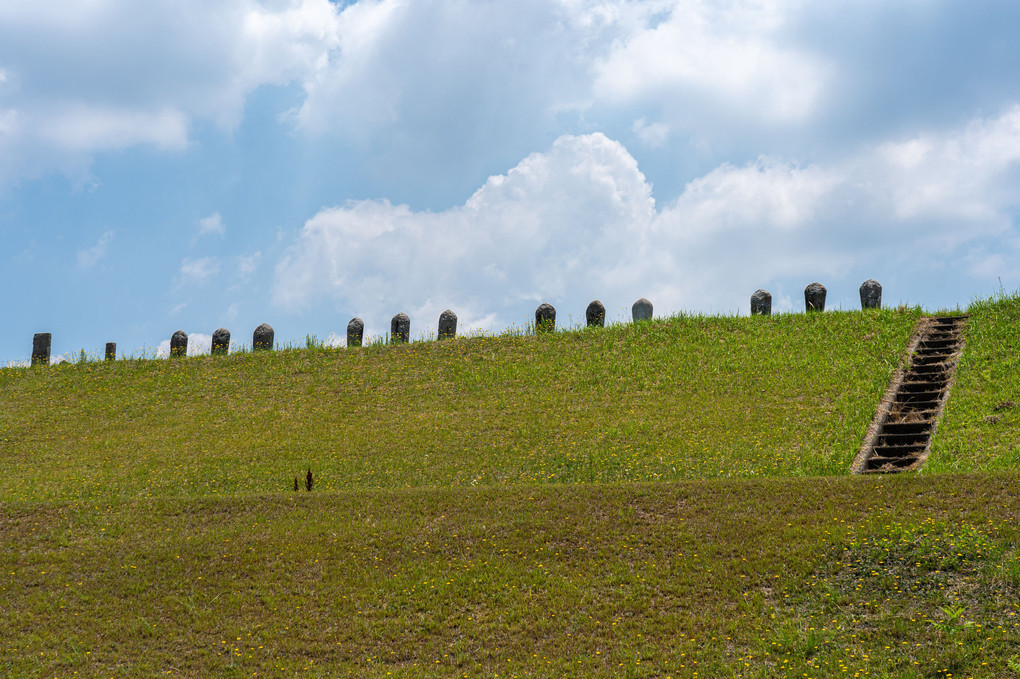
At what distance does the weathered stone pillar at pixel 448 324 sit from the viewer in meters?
30.5

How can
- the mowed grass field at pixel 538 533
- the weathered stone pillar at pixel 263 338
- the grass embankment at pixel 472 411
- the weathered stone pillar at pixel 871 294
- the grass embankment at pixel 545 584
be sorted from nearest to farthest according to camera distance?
the grass embankment at pixel 545 584 < the mowed grass field at pixel 538 533 < the grass embankment at pixel 472 411 < the weathered stone pillar at pixel 871 294 < the weathered stone pillar at pixel 263 338

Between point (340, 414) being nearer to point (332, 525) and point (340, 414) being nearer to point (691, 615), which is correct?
point (332, 525)

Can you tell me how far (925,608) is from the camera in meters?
11.0

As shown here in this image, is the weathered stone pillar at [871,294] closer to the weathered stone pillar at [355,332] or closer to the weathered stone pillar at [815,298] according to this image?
the weathered stone pillar at [815,298]

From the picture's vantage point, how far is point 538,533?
547 inches

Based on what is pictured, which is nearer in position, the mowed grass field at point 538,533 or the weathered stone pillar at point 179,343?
the mowed grass field at point 538,533

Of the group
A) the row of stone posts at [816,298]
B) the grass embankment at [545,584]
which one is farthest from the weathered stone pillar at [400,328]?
the grass embankment at [545,584]

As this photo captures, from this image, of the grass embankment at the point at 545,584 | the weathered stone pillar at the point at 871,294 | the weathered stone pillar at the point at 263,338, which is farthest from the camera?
the weathered stone pillar at the point at 263,338

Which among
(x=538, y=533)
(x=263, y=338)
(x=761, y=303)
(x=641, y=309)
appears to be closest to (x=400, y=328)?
(x=263, y=338)

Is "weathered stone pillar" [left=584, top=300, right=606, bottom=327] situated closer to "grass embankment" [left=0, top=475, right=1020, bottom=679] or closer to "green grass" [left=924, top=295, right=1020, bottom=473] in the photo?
"green grass" [left=924, top=295, right=1020, bottom=473]

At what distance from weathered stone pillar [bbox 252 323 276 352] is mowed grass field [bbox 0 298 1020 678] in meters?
6.14

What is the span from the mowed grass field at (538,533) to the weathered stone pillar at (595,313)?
15.3 ft

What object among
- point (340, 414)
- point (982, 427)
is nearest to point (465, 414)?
point (340, 414)

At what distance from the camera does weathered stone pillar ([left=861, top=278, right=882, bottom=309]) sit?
1138 inches
